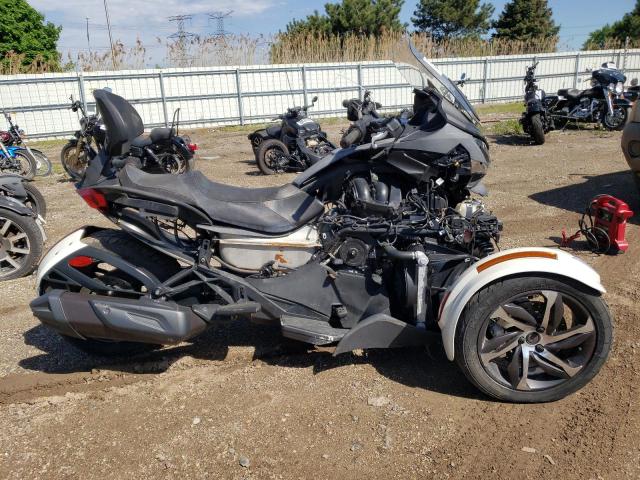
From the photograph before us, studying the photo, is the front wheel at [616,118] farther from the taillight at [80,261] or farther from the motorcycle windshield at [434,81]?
the taillight at [80,261]

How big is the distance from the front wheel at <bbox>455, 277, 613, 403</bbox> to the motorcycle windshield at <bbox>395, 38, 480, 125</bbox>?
1247mm

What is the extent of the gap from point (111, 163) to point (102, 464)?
5.48 feet

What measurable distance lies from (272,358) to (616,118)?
12817mm

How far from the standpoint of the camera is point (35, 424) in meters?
2.92

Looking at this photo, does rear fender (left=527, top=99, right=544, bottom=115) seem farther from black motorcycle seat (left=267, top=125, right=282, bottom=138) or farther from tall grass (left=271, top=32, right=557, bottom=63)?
tall grass (left=271, top=32, right=557, bottom=63)

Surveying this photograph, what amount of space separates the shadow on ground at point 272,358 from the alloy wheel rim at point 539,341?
315 millimetres

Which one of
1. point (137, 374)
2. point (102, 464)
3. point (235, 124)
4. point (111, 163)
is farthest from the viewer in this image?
point (235, 124)

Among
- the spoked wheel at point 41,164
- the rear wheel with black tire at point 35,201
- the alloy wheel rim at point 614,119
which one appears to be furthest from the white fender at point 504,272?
the alloy wheel rim at point 614,119

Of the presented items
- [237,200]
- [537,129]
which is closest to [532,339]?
[237,200]

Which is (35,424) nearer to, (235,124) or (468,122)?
(468,122)

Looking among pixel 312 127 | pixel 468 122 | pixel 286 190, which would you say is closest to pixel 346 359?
pixel 286 190

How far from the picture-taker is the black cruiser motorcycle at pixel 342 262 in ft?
9.25

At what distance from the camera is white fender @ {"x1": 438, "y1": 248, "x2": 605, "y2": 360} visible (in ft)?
Result: 8.86

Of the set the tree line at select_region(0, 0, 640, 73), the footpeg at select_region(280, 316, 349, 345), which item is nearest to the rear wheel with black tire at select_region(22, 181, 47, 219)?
the footpeg at select_region(280, 316, 349, 345)
